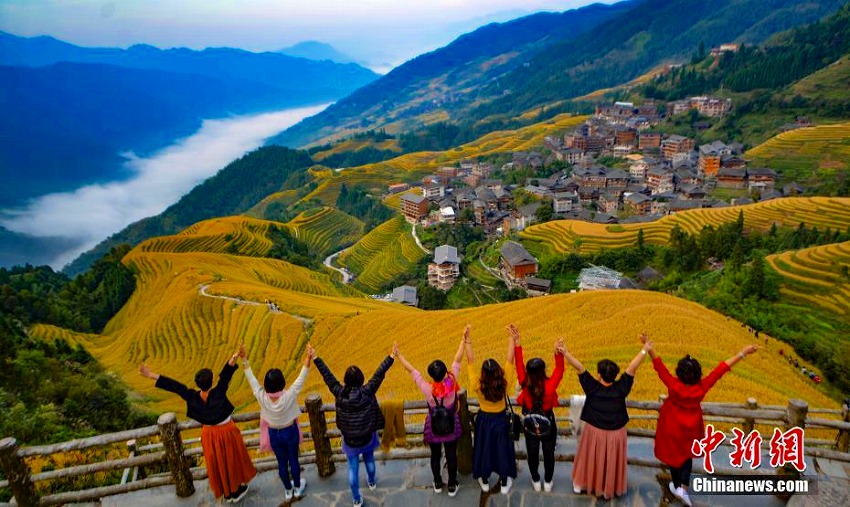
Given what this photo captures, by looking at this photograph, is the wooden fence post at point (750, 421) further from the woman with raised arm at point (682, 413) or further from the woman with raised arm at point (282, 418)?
the woman with raised arm at point (282, 418)

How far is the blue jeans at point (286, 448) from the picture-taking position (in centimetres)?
598

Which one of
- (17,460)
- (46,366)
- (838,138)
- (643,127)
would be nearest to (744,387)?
(17,460)

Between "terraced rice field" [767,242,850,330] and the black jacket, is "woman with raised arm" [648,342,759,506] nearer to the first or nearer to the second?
the black jacket

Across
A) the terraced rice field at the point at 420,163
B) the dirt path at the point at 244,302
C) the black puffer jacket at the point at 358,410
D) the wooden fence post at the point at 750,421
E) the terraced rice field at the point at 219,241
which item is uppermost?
the terraced rice field at the point at 420,163

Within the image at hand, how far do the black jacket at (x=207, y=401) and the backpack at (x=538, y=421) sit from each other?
3694 mm

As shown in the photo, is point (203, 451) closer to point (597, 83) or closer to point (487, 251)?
point (487, 251)

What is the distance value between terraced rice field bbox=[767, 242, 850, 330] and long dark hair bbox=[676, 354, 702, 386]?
28250 millimetres

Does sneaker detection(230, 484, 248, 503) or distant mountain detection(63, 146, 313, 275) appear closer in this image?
sneaker detection(230, 484, 248, 503)

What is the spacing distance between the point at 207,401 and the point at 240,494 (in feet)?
5.49

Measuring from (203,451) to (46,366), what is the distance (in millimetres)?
16155

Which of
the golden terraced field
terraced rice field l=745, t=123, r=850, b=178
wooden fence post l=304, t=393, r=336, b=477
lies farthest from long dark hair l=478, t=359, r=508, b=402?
terraced rice field l=745, t=123, r=850, b=178

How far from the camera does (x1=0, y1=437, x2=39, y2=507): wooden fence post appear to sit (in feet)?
19.3

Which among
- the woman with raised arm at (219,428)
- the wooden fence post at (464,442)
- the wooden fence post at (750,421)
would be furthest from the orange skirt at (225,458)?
the wooden fence post at (750,421)

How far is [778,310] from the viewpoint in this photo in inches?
1029
